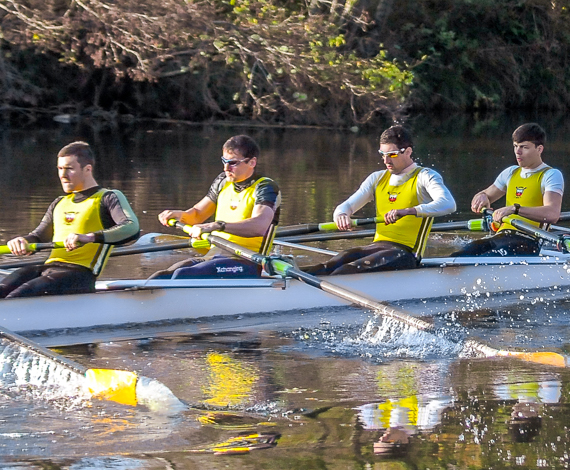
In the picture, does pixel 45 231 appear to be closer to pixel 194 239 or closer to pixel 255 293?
pixel 194 239

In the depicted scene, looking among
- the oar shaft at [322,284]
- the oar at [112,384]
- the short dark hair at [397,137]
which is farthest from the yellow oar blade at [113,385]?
the short dark hair at [397,137]

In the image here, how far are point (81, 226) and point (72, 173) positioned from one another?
383 mm

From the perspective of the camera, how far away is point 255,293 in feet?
27.3

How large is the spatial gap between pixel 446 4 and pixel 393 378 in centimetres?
3144

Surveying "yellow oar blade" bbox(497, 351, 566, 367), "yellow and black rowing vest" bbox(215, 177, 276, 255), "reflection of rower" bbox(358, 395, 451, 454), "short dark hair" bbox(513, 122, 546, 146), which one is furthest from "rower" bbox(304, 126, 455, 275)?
"reflection of rower" bbox(358, 395, 451, 454)

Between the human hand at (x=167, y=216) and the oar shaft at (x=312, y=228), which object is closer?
the human hand at (x=167, y=216)

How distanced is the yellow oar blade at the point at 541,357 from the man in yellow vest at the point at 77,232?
8.79 feet

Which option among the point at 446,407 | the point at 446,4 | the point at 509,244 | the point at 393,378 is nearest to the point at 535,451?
the point at 446,407

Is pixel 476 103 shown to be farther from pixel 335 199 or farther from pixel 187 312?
pixel 187 312

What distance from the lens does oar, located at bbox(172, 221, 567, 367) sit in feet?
22.5

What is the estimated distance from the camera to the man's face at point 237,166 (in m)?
8.22

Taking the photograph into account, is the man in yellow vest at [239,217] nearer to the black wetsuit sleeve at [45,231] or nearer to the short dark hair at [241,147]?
the short dark hair at [241,147]

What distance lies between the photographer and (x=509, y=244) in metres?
9.60

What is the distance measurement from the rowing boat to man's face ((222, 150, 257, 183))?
2.63 ft
